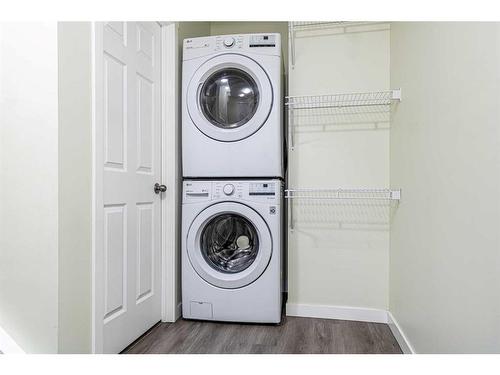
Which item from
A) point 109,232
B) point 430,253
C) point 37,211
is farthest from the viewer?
point 109,232

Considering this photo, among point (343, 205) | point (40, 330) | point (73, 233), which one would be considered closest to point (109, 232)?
point (73, 233)

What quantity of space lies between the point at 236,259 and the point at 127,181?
0.87 m

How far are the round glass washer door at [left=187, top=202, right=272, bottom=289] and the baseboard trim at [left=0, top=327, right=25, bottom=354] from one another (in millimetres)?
952

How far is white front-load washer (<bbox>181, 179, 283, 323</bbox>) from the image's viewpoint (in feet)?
6.39

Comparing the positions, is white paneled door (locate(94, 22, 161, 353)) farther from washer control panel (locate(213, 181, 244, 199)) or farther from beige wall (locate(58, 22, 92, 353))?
washer control panel (locate(213, 181, 244, 199))

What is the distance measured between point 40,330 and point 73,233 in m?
0.37

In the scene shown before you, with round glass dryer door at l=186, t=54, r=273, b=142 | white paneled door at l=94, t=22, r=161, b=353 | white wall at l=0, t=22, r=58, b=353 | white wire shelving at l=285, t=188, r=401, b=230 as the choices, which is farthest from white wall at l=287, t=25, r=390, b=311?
white wall at l=0, t=22, r=58, b=353

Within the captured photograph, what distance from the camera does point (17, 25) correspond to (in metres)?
1.24

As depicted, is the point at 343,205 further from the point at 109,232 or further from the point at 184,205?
the point at 109,232

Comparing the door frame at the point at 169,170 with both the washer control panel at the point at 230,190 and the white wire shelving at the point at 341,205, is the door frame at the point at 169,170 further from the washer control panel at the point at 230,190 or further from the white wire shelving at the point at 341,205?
the white wire shelving at the point at 341,205

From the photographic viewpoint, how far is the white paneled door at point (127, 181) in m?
1.44

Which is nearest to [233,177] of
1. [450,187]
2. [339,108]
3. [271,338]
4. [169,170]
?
[169,170]

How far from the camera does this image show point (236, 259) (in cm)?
210

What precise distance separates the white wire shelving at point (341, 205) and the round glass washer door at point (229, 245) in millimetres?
284
